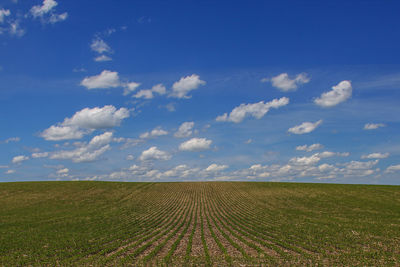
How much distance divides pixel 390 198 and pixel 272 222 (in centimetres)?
4072

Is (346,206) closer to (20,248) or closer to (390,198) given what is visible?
(390,198)

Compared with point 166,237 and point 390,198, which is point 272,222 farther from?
point 390,198

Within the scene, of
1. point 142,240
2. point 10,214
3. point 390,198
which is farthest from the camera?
point 390,198

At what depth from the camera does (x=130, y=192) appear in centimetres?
7825

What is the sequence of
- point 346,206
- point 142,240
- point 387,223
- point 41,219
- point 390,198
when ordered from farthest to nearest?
point 390,198 → point 346,206 → point 41,219 → point 387,223 → point 142,240

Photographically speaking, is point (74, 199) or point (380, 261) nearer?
point (380, 261)

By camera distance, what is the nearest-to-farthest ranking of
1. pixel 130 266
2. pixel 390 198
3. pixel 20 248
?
pixel 130 266
pixel 20 248
pixel 390 198

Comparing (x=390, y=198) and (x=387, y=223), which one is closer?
(x=387, y=223)

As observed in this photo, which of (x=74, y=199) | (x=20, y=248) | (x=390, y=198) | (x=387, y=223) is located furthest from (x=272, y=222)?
(x=74, y=199)

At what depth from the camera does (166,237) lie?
26953 millimetres

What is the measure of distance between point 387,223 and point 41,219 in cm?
4814

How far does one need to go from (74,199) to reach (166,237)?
155ft

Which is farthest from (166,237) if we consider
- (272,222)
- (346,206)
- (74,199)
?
(74,199)

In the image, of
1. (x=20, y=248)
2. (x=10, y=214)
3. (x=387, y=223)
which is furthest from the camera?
(x=10, y=214)
